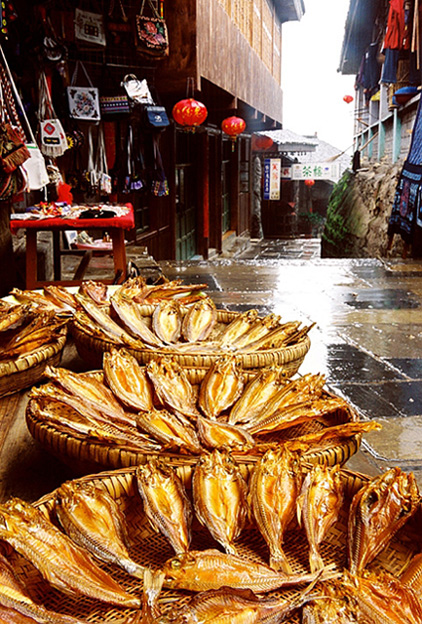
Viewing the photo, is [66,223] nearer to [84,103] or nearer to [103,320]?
[84,103]

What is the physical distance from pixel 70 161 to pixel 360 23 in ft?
63.2

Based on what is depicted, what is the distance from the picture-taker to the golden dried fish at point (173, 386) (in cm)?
191

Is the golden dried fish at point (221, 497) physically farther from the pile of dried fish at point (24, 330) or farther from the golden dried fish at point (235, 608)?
the pile of dried fish at point (24, 330)

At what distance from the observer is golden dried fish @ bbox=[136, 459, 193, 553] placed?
1.28m

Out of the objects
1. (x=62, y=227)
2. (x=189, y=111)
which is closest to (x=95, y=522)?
(x=62, y=227)

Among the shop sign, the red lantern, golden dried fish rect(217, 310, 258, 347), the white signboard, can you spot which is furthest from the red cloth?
the white signboard

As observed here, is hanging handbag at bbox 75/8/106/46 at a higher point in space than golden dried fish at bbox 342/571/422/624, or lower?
higher

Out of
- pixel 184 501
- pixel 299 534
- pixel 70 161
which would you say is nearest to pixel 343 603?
pixel 299 534

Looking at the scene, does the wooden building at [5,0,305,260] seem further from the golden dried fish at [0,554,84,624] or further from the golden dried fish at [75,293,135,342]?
the golden dried fish at [0,554,84,624]

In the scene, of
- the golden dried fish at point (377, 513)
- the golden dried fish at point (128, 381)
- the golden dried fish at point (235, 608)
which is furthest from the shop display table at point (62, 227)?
the golden dried fish at point (235, 608)

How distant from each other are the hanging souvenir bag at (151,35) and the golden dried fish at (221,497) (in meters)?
8.40

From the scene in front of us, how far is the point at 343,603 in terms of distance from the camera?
40.1 inches

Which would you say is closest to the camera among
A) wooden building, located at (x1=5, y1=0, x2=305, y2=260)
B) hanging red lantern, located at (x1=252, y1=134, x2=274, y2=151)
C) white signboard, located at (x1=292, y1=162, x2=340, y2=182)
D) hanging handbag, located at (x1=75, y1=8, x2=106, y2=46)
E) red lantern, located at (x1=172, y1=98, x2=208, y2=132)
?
hanging handbag, located at (x1=75, y1=8, x2=106, y2=46)

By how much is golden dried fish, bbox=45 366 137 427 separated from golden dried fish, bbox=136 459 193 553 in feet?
1.47
